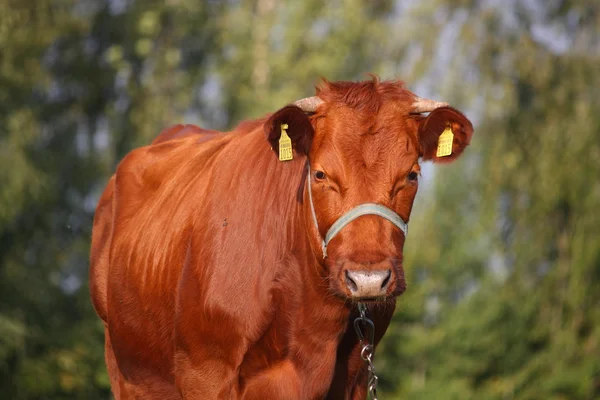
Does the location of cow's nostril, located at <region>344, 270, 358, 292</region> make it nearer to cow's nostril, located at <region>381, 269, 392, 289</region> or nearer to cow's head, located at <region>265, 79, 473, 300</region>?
cow's head, located at <region>265, 79, 473, 300</region>

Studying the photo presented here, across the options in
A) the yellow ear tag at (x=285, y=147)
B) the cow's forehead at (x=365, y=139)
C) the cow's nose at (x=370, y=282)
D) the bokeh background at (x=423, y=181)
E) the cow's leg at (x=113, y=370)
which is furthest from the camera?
the bokeh background at (x=423, y=181)

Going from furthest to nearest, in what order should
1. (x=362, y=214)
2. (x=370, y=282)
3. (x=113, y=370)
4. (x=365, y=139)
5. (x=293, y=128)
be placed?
(x=113, y=370) → (x=293, y=128) → (x=365, y=139) → (x=362, y=214) → (x=370, y=282)

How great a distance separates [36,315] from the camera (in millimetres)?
30594

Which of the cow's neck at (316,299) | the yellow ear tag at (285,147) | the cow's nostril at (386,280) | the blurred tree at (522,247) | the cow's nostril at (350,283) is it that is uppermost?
the yellow ear tag at (285,147)

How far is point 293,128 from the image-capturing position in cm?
617

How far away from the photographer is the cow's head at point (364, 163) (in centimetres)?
580

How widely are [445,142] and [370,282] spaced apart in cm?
109

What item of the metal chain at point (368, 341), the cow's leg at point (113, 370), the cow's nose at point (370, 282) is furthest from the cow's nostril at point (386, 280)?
the cow's leg at point (113, 370)

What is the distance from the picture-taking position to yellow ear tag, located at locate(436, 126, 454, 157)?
632 centimetres

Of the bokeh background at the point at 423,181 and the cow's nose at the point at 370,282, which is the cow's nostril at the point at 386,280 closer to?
the cow's nose at the point at 370,282

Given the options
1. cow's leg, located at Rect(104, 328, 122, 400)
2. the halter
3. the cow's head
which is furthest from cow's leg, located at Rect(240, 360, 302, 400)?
cow's leg, located at Rect(104, 328, 122, 400)

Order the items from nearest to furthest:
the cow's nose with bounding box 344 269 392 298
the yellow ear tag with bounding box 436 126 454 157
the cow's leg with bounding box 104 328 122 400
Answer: the cow's nose with bounding box 344 269 392 298
the yellow ear tag with bounding box 436 126 454 157
the cow's leg with bounding box 104 328 122 400

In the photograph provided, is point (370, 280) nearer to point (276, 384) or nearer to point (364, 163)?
point (364, 163)

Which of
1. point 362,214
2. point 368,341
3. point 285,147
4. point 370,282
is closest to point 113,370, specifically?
point 368,341
